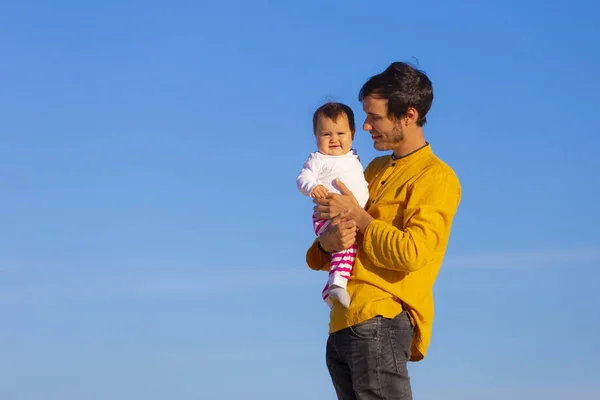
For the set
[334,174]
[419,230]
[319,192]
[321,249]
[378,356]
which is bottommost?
[378,356]

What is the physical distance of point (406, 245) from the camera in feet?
14.1

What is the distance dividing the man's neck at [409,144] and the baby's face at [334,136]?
364mm

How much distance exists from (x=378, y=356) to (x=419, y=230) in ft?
2.33

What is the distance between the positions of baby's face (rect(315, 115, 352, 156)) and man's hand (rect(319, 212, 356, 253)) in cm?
65

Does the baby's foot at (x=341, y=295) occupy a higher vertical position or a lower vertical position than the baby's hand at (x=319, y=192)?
lower

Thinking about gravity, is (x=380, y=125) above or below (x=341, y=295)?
above

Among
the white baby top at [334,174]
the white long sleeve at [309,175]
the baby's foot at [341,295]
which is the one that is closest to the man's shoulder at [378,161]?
the white baby top at [334,174]

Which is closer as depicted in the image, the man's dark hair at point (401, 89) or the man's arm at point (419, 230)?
the man's arm at point (419, 230)

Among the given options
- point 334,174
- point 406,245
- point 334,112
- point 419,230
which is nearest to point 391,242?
point 406,245

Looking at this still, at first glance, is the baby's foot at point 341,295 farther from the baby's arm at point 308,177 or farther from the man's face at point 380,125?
the man's face at point 380,125

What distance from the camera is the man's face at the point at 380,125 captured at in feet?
15.7

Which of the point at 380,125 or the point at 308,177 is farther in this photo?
the point at 308,177

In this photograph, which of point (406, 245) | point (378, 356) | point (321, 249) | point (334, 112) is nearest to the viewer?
point (406, 245)

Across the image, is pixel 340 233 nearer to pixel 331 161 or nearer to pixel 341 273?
pixel 341 273
